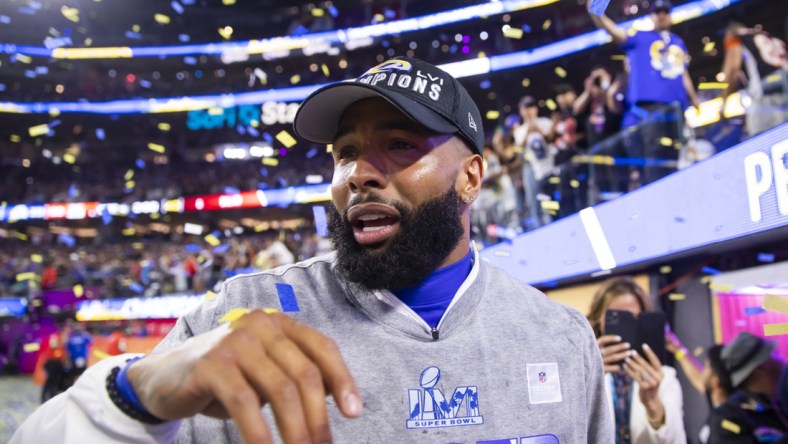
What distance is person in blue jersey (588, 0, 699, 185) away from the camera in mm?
4676

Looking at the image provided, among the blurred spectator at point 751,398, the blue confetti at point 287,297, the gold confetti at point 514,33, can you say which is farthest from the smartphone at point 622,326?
the gold confetti at point 514,33

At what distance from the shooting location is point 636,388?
328 cm

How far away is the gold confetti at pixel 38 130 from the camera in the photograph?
28.3 m

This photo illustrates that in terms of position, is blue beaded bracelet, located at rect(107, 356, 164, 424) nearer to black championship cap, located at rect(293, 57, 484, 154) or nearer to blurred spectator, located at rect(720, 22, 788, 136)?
black championship cap, located at rect(293, 57, 484, 154)

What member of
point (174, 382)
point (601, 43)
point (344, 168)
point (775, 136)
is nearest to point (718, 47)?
point (601, 43)

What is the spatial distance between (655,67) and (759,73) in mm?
1298

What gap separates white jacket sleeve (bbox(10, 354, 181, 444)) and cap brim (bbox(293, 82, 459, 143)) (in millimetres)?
796

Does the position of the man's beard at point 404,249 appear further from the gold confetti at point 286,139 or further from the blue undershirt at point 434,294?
the gold confetti at point 286,139

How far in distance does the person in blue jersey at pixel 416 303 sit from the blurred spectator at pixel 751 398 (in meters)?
2.13

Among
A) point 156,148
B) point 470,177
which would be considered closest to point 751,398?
point 470,177

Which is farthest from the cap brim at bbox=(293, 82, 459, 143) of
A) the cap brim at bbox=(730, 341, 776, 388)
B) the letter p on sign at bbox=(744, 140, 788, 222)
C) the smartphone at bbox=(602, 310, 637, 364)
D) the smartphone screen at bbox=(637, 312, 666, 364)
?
the cap brim at bbox=(730, 341, 776, 388)

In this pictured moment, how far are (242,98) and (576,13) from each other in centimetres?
1482

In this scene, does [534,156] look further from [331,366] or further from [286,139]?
[286,139]

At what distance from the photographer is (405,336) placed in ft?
4.62
